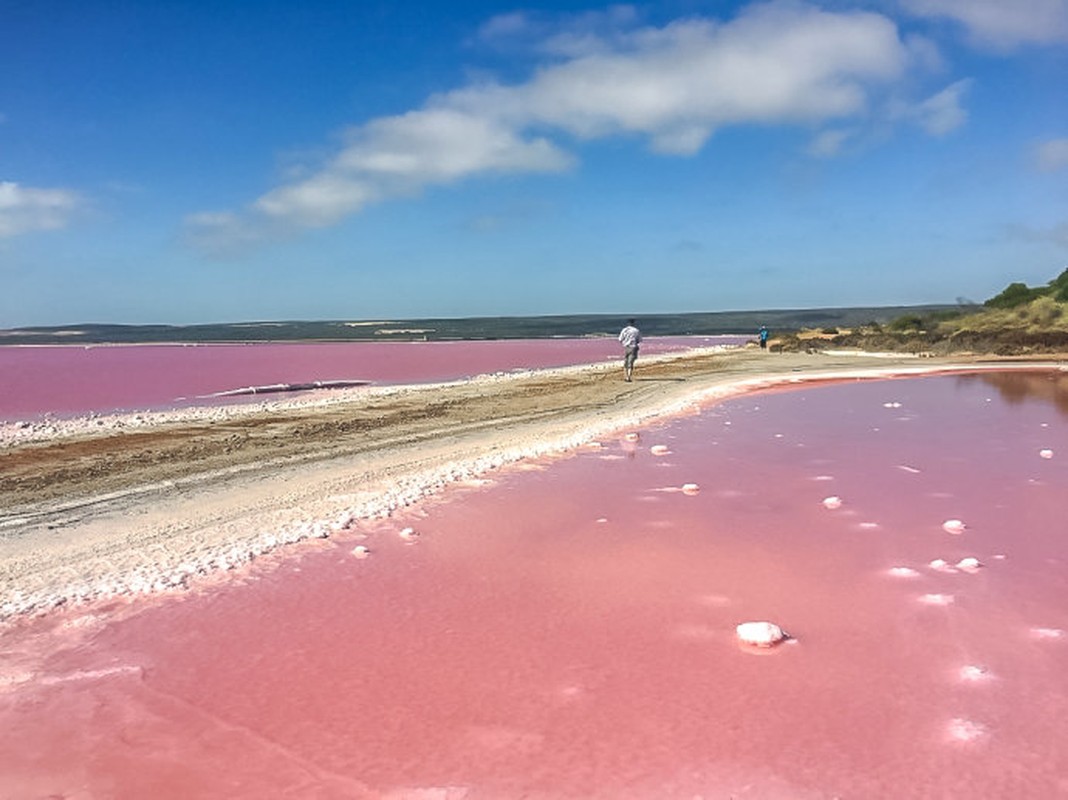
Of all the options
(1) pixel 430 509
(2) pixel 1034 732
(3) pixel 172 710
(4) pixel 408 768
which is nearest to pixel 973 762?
(2) pixel 1034 732

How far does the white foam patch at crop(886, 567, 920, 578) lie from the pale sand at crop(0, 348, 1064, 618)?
20.1 feet

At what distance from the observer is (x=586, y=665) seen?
6020mm

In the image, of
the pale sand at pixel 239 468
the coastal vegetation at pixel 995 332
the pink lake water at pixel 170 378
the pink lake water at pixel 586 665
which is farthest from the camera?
the coastal vegetation at pixel 995 332

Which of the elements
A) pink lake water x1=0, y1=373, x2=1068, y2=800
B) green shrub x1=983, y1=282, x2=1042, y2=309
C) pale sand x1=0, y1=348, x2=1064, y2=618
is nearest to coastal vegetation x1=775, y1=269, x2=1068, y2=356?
green shrub x1=983, y1=282, x2=1042, y2=309

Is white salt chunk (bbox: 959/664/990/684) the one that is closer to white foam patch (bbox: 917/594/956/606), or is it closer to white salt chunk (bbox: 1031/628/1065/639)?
white salt chunk (bbox: 1031/628/1065/639)

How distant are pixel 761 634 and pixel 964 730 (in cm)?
160

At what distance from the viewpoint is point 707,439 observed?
16.5 metres

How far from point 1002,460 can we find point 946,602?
25.6 ft

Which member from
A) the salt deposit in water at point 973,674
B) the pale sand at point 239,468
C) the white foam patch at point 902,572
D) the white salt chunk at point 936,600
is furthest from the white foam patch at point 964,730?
the pale sand at point 239,468

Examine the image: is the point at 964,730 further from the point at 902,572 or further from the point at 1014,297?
the point at 1014,297

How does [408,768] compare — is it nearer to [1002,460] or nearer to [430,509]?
[430,509]

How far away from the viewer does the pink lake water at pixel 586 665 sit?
4.63 meters

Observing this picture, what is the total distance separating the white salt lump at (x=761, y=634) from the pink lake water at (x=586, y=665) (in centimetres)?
10

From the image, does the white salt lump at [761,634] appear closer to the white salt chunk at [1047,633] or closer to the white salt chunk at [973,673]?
the white salt chunk at [973,673]
